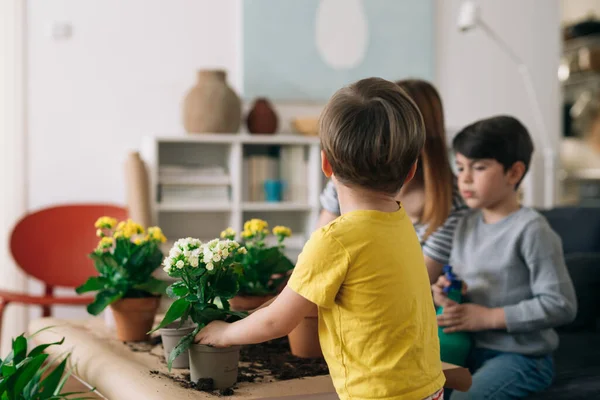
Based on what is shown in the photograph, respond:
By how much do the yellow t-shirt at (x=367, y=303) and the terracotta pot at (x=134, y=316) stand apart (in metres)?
0.60

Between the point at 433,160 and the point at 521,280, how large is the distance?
381 millimetres

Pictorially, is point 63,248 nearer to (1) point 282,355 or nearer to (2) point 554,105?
(1) point 282,355

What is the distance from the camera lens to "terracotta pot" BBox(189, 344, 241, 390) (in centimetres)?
122

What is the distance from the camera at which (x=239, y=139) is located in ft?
12.2

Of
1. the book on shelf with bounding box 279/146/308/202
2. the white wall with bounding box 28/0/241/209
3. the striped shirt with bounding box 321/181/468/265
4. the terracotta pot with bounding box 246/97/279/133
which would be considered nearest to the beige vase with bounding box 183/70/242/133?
the terracotta pot with bounding box 246/97/279/133

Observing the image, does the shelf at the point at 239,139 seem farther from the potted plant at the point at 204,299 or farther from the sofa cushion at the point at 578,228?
the potted plant at the point at 204,299

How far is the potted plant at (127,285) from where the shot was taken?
1625 millimetres

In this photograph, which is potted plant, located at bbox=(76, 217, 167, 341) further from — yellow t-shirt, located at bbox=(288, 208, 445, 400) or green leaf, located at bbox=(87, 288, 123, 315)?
yellow t-shirt, located at bbox=(288, 208, 445, 400)

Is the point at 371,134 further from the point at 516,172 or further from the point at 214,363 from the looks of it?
the point at 516,172

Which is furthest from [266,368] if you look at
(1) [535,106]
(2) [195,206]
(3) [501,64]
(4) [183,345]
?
(3) [501,64]

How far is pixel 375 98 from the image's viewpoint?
44.4 inches

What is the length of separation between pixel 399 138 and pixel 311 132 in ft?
9.25

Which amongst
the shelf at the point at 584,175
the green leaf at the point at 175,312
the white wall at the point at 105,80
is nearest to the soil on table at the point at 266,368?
the green leaf at the point at 175,312

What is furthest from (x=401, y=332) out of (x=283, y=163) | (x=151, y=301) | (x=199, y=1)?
(x=199, y=1)
